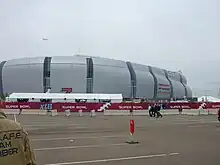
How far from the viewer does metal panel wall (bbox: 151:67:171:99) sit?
12862 cm

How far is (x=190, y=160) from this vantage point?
10.8 meters

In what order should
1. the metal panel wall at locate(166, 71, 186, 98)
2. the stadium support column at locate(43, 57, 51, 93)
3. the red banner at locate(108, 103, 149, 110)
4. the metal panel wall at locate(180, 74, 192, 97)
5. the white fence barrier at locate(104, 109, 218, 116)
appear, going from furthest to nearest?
the metal panel wall at locate(180, 74, 192, 97), the metal panel wall at locate(166, 71, 186, 98), the stadium support column at locate(43, 57, 51, 93), the red banner at locate(108, 103, 149, 110), the white fence barrier at locate(104, 109, 218, 116)

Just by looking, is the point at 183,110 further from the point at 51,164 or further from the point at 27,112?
the point at 51,164

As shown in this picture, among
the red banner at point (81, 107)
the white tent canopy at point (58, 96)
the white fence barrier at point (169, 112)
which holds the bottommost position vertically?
the white fence barrier at point (169, 112)

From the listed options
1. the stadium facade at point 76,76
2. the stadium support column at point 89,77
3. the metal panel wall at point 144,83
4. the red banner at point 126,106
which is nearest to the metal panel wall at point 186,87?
the stadium facade at point 76,76

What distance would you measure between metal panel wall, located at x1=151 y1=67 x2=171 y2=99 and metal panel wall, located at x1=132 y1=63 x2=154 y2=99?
4.72 meters

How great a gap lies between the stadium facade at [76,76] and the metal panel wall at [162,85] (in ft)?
13.1

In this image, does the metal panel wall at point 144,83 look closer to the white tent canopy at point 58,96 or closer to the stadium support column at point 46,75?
the stadium support column at point 46,75

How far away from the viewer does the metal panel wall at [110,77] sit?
111938mm

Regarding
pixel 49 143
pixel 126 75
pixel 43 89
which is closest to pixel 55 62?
pixel 43 89

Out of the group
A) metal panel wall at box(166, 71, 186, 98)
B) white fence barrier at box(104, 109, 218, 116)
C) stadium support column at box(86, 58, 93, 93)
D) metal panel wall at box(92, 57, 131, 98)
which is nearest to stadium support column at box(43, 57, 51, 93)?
stadium support column at box(86, 58, 93, 93)

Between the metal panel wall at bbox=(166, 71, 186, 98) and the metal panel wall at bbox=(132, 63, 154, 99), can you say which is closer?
the metal panel wall at bbox=(132, 63, 154, 99)

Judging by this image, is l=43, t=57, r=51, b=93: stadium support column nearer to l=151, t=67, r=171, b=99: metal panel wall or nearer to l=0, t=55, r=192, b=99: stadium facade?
l=0, t=55, r=192, b=99: stadium facade

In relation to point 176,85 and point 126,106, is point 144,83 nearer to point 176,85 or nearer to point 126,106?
point 176,85
